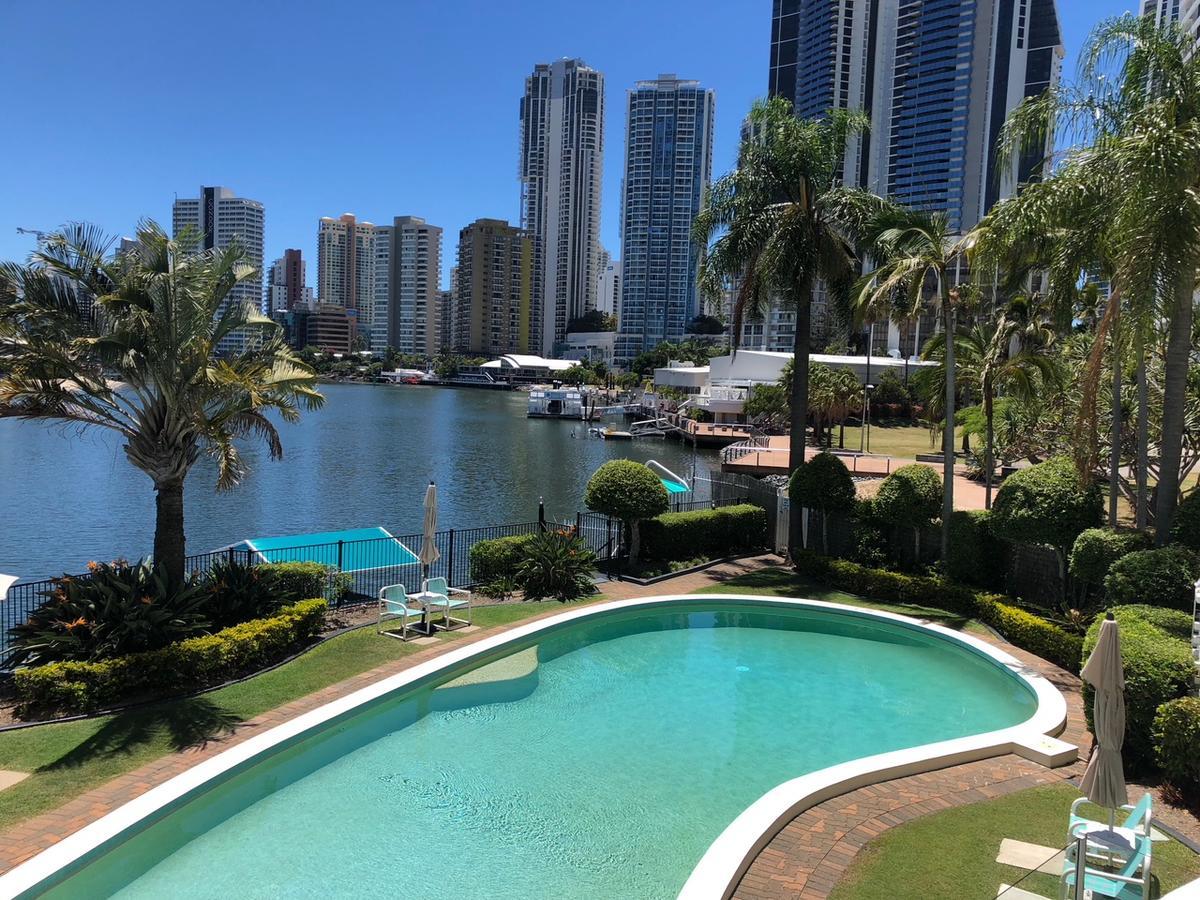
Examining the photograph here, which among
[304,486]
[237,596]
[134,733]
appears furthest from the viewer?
[304,486]

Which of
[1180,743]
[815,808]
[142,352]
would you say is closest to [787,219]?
[142,352]

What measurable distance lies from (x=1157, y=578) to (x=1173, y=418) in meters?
3.00

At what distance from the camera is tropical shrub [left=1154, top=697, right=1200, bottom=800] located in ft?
27.3

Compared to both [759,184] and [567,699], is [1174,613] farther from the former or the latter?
[759,184]

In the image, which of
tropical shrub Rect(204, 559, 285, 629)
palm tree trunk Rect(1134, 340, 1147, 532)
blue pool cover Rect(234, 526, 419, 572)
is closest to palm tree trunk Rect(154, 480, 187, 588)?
tropical shrub Rect(204, 559, 285, 629)

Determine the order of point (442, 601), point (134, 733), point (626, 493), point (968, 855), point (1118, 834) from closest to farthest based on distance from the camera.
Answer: point (1118, 834), point (968, 855), point (134, 733), point (442, 601), point (626, 493)

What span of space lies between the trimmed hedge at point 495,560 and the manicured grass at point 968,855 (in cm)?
1097

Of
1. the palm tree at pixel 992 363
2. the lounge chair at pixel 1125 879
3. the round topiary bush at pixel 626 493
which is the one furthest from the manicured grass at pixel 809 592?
the lounge chair at pixel 1125 879

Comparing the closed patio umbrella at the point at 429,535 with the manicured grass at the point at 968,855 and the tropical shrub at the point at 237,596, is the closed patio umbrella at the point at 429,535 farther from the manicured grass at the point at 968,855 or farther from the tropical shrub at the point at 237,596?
the manicured grass at the point at 968,855

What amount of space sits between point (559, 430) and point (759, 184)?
6635 centimetres

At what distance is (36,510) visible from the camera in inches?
1346

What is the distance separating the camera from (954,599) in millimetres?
16781

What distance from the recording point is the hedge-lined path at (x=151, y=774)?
7316 mm

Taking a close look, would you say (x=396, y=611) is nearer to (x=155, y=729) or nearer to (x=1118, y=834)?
(x=155, y=729)
